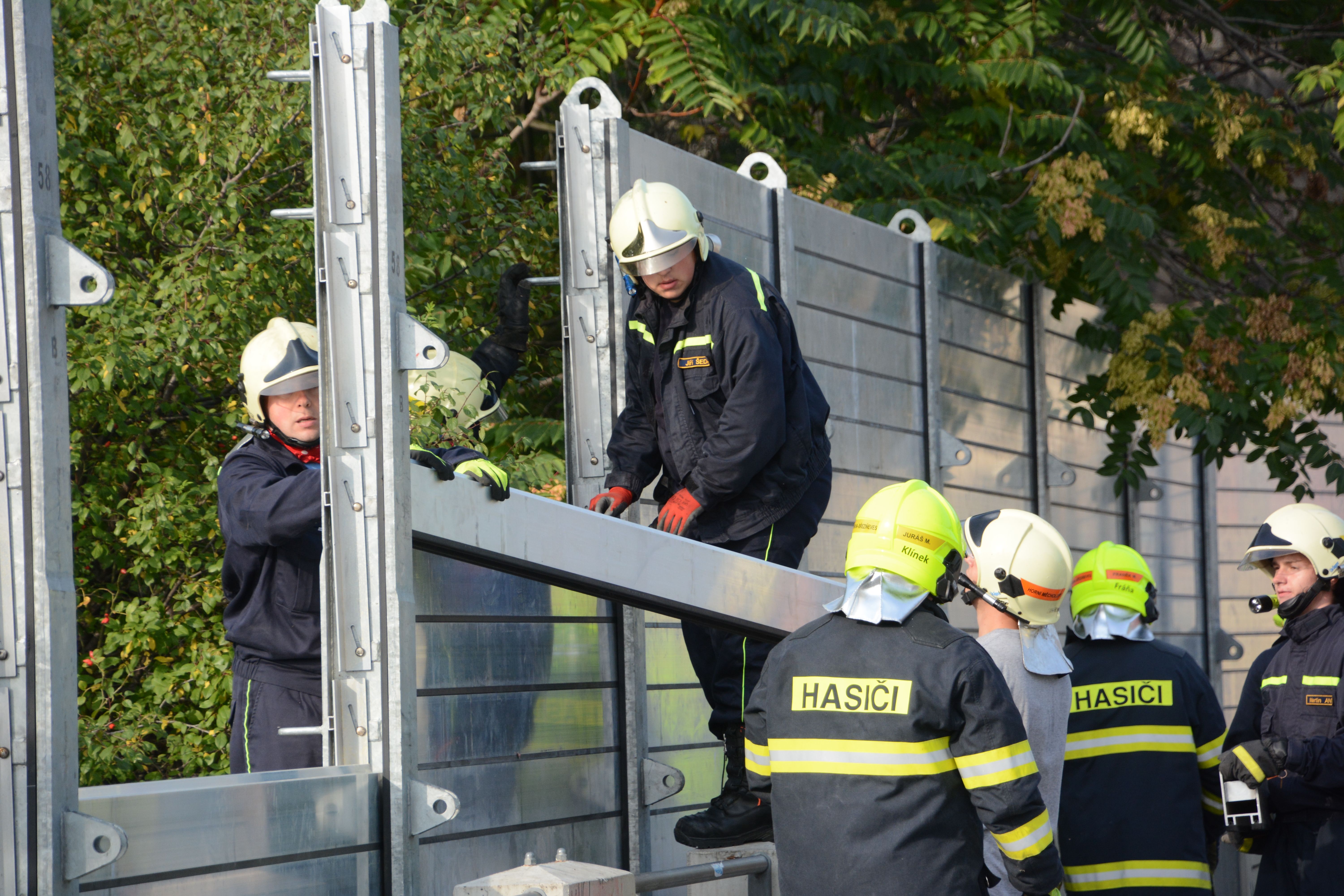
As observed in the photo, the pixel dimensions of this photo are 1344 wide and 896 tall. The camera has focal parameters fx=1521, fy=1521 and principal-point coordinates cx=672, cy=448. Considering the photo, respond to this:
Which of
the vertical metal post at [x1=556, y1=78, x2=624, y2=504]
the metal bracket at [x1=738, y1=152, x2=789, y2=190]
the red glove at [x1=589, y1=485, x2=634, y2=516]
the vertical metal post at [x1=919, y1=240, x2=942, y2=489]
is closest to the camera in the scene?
the red glove at [x1=589, y1=485, x2=634, y2=516]

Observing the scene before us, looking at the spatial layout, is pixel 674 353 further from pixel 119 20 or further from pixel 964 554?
pixel 119 20

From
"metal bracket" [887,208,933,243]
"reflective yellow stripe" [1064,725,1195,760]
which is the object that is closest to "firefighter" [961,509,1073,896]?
"reflective yellow stripe" [1064,725,1195,760]

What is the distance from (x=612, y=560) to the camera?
404 cm

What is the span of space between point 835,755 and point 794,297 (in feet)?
10.1

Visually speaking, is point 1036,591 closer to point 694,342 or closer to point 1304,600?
point 694,342

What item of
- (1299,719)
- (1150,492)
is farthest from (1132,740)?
(1150,492)

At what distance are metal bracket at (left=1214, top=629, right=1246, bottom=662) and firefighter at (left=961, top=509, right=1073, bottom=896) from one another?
6.70 metres

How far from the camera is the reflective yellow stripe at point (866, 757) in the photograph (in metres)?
3.29

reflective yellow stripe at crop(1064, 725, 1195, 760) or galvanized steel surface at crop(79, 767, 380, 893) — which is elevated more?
galvanized steel surface at crop(79, 767, 380, 893)

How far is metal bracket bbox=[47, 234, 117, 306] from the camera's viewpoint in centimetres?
281

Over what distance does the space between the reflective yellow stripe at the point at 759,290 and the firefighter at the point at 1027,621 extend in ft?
3.19

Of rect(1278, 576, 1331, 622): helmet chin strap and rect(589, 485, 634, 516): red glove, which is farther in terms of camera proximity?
rect(1278, 576, 1331, 622): helmet chin strap

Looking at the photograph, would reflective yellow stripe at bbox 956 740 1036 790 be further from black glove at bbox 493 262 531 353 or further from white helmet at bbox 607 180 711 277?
black glove at bbox 493 262 531 353

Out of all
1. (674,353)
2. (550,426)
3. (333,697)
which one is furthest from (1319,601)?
(333,697)
